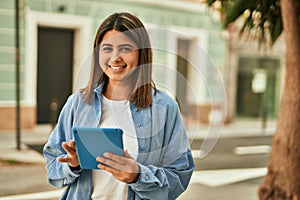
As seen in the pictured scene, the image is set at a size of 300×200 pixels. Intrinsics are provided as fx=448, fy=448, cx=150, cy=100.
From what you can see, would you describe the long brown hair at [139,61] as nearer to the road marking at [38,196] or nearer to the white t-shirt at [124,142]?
the white t-shirt at [124,142]

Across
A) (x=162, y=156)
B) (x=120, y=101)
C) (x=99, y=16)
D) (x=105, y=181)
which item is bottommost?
(x=105, y=181)

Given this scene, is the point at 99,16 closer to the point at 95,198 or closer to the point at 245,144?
the point at 245,144

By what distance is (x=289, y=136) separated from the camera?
379 cm

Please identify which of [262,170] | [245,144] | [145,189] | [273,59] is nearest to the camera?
[145,189]

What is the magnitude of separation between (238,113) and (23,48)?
9191 mm

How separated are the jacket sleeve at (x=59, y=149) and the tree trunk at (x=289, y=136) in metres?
2.49

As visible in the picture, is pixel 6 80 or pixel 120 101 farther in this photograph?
pixel 6 80

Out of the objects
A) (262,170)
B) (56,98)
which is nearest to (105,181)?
(262,170)

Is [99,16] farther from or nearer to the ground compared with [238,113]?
farther from the ground

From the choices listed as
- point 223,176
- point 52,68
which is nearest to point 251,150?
point 223,176

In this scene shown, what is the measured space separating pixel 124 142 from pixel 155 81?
28 centimetres

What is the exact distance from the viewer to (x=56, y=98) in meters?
13.5

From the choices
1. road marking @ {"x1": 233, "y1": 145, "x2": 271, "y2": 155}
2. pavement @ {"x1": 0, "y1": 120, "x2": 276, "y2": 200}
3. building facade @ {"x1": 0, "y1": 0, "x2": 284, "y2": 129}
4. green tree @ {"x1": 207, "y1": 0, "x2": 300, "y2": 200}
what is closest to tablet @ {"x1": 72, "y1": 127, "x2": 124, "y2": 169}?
pavement @ {"x1": 0, "y1": 120, "x2": 276, "y2": 200}

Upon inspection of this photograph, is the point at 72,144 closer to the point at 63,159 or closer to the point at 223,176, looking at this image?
the point at 63,159
